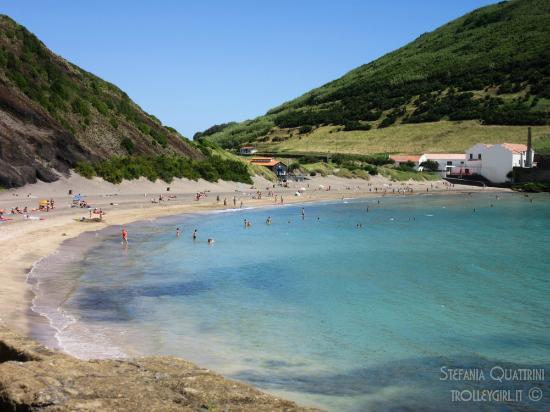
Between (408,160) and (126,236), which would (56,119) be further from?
(408,160)

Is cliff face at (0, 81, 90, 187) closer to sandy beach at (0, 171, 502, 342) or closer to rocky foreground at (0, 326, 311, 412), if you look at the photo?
sandy beach at (0, 171, 502, 342)

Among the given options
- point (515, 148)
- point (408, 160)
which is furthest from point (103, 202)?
point (408, 160)

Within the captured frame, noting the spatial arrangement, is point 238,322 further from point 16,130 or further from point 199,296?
point 16,130

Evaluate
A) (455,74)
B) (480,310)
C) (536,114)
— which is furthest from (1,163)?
(455,74)

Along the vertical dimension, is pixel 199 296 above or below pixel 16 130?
below

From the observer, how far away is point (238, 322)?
20406 millimetres

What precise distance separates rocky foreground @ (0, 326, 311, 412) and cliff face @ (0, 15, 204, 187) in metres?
51.5

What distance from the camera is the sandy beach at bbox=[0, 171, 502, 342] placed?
25.0 metres

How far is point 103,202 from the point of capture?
191ft

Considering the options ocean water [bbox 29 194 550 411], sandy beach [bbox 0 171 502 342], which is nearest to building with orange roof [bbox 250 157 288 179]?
sandy beach [bbox 0 171 502 342]

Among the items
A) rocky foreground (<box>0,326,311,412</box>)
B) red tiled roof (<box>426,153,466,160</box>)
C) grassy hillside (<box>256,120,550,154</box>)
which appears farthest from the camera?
grassy hillside (<box>256,120,550,154</box>)

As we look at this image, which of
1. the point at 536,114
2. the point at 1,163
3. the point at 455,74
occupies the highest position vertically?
the point at 455,74

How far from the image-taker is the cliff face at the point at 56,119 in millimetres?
60219

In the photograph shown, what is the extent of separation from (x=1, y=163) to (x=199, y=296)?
126 feet
